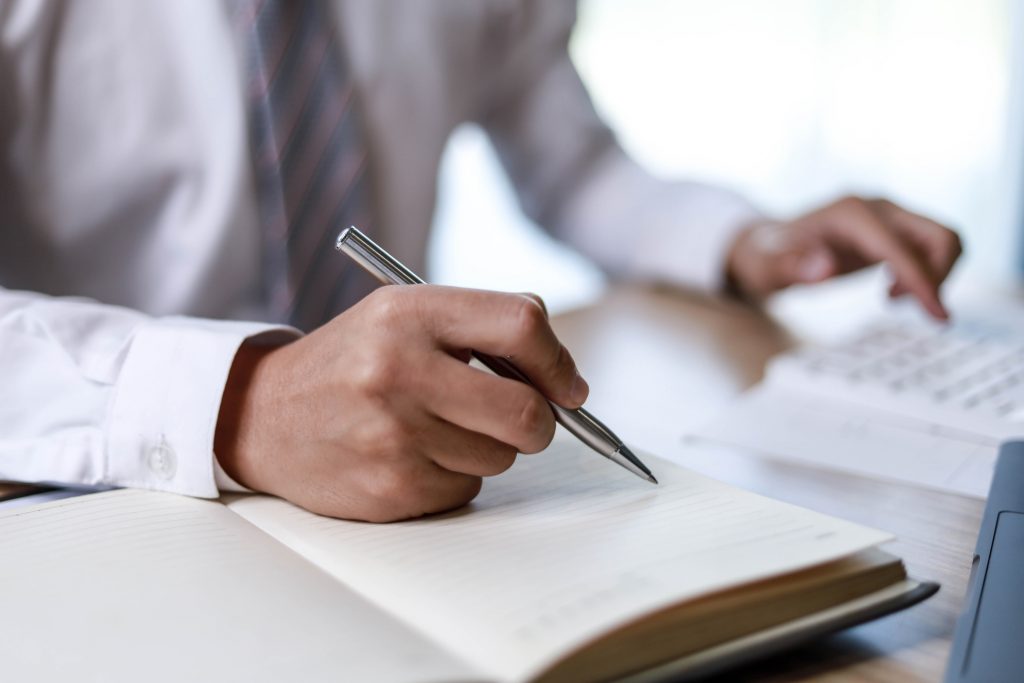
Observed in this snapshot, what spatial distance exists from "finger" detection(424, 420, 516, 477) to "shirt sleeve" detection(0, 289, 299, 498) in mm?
127

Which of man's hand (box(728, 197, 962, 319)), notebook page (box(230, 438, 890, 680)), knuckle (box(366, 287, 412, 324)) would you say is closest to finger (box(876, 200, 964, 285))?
man's hand (box(728, 197, 962, 319))

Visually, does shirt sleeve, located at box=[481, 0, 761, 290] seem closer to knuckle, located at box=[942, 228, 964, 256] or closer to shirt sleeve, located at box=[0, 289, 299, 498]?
knuckle, located at box=[942, 228, 964, 256]

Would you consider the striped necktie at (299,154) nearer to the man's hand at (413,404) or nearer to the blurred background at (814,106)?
the man's hand at (413,404)

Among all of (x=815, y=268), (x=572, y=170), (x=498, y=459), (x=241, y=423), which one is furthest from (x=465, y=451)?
(x=572, y=170)

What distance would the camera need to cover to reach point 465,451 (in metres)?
0.49

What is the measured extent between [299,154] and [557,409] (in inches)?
21.6

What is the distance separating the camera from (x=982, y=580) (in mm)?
473

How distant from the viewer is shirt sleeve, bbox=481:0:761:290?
1.25m

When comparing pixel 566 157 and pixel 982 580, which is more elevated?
pixel 566 157

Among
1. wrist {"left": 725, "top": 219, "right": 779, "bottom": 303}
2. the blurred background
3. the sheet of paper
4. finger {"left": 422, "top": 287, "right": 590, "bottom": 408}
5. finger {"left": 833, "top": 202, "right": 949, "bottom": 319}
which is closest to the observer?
finger {"left": 422, "top": 287, "right": 590, "bottom": 408}

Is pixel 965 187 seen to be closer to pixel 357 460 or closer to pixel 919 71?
pixel 919 71

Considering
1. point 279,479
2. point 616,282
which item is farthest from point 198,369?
point 616,282

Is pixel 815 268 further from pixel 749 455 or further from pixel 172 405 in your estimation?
pixel 172 405

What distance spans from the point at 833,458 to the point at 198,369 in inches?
16.2
